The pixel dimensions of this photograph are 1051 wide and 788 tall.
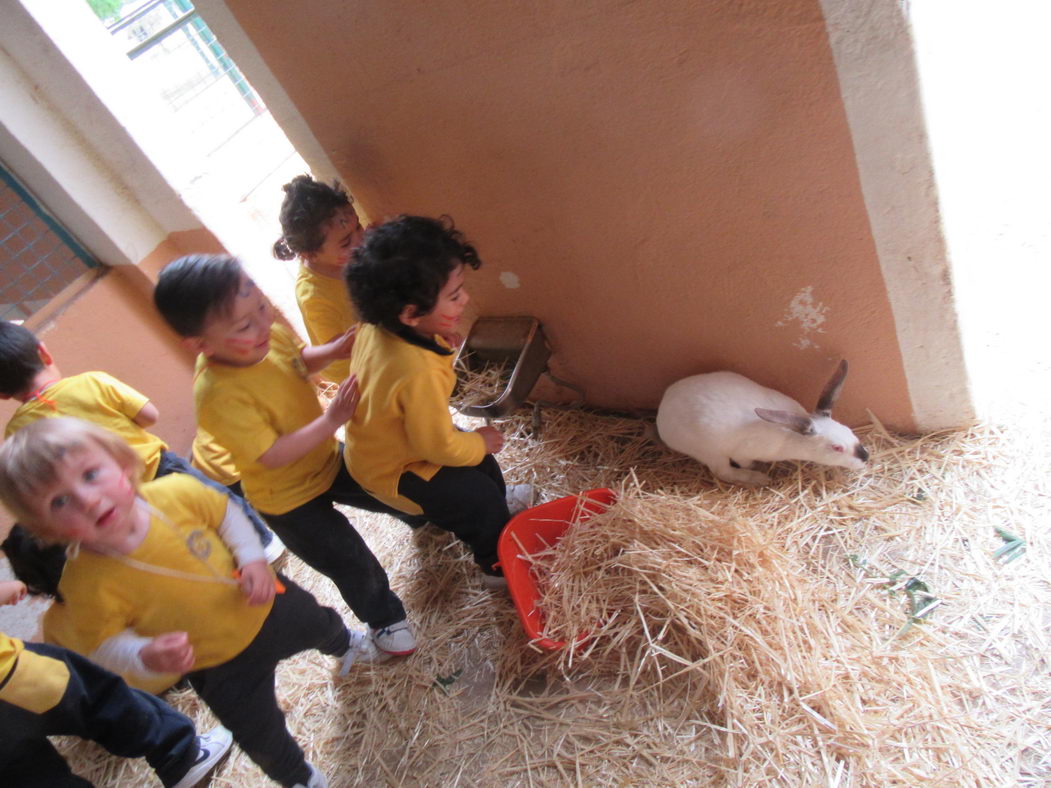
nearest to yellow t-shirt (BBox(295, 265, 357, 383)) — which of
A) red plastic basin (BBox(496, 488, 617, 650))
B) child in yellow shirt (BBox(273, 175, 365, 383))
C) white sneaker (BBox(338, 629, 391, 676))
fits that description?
child in yellow shirt (BBox(273, 175, 365, 383))

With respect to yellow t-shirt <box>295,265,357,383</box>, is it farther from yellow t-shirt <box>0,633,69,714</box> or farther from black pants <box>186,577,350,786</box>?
yellow t-shirt <box>0,633,69,714</box>

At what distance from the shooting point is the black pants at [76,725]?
1.71 metres

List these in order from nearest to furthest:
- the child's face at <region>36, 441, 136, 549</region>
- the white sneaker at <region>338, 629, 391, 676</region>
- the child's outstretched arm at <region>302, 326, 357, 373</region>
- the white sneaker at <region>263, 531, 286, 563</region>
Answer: the child's face at <region>36, 441, 136, 549</region>, the child's outstretched arm at <region>302, 326, 357, 373</region>, the white sneaker at <region>338, 629, 391, 676</region>, the white sneaker at <region>263, 531, 286, 563</region>

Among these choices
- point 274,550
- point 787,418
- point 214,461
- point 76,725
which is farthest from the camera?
point 274,550

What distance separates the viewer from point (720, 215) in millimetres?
2123

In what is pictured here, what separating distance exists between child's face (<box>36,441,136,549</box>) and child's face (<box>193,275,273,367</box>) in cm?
47

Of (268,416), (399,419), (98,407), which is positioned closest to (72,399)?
(98,407)

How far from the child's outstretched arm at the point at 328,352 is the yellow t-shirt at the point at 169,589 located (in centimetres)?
62

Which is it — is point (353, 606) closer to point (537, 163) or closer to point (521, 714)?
point (521, 714)

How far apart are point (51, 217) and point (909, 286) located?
388 centimetres

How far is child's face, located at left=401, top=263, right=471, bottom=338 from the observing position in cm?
194

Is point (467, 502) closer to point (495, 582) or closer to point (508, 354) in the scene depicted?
point (495, 582)

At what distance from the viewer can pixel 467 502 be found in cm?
229

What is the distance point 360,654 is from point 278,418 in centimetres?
103
